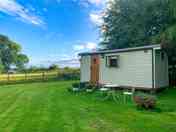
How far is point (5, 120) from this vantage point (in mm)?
5309

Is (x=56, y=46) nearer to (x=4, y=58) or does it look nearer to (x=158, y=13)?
(x=4, y=58)

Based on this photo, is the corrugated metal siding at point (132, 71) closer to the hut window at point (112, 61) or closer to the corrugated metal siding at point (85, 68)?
the hut window at point (112, 61)

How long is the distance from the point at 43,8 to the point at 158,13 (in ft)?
39.8

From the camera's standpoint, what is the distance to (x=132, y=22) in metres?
15.7

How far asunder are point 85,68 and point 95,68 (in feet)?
2.67

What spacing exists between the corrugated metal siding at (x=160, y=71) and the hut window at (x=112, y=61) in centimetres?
208

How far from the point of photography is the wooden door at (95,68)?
1223 cm

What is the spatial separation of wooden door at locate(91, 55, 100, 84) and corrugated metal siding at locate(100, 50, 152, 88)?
58cm

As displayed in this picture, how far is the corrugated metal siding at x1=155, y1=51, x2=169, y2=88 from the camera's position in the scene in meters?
9.86

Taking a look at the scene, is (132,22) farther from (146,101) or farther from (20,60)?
(20,60)

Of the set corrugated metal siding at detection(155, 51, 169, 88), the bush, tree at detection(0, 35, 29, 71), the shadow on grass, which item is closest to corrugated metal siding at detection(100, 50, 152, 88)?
corrugated metal siding at detection(155, 51, 169, 88)

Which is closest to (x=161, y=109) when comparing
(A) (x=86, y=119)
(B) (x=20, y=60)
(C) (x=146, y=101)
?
(C) (x=146, y=101)

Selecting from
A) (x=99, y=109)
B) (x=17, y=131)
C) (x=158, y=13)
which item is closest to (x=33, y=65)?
(x=158, y=13)

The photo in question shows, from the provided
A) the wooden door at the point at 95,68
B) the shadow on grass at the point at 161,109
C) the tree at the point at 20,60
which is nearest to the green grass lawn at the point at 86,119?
the shadow on grass at the point at 161,109
